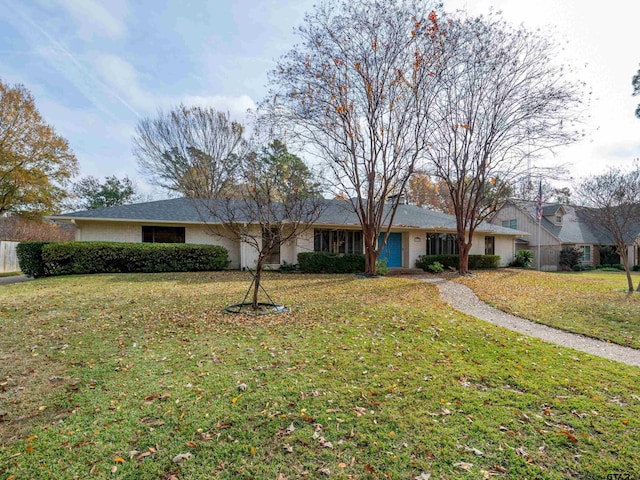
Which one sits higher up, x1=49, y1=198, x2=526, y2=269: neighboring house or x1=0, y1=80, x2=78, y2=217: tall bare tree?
x1=0, y1=80, x2=78, y2=217: tall bare tree

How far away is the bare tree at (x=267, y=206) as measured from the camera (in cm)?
728

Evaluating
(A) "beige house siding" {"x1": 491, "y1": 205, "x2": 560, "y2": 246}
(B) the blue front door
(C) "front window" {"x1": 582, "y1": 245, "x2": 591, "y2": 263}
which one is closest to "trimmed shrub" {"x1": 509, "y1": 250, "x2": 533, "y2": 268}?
(A) "beige house siding" {"x1": 491, "y1": 205, "x2": 560, "y2": 246}

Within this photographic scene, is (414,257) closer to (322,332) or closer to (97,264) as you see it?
(322,332)

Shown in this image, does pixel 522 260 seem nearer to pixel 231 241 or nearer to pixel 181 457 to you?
pixel 231 241

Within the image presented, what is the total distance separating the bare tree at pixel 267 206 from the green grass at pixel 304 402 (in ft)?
6.83

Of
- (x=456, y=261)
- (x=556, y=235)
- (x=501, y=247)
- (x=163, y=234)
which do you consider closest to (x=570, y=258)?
(x=556, y=235)

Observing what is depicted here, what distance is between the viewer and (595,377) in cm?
384

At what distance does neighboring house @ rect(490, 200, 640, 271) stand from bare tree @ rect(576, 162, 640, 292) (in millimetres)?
12462

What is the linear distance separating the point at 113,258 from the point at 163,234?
3.00 m

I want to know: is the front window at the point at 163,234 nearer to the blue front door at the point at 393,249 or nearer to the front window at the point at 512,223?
the blue front door at the point at 393,249

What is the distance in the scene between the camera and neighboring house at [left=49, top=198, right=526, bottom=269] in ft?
50.0

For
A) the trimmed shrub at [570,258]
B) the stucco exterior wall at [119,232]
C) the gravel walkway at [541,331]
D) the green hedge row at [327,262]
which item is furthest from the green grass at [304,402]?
the trimmed shrub at [570,258]

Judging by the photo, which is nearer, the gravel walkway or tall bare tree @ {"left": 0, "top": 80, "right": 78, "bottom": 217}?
the gravel walkway

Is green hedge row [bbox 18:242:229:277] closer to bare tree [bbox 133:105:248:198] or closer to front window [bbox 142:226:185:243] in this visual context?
front window [bbox 142:226:185:243]
